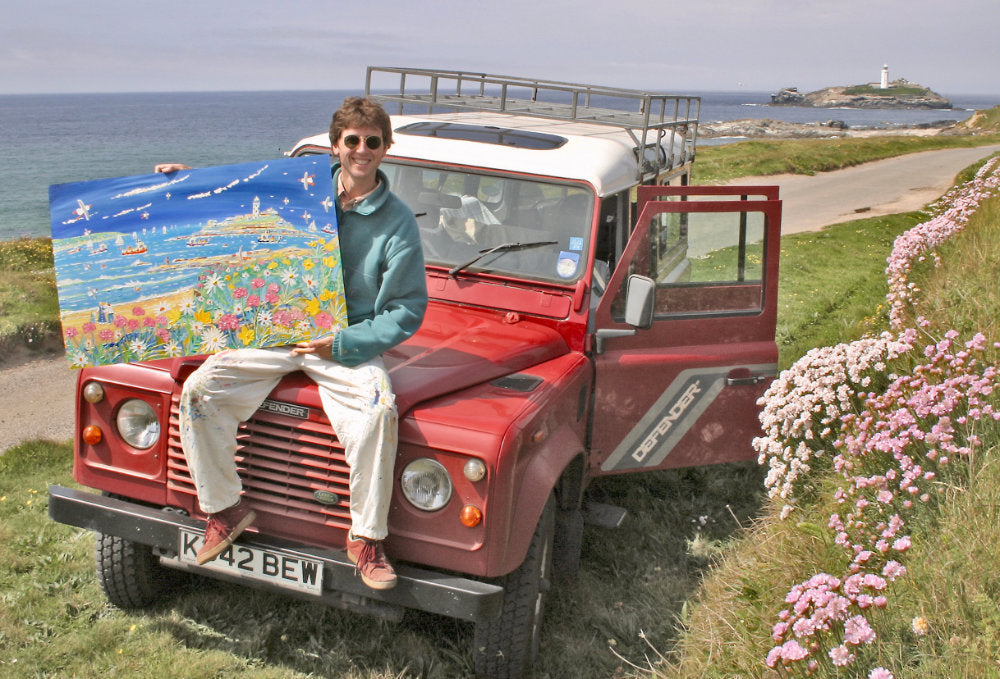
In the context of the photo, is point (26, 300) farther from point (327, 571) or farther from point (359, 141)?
point (327, 571)

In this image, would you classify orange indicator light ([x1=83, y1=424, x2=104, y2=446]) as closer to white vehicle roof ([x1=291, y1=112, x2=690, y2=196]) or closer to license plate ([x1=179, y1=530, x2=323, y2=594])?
license plate ([x1=179, y1=530, x2=323, y2=594])

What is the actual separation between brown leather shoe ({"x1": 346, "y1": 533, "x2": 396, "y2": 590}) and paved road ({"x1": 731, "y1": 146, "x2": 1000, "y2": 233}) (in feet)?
45.5

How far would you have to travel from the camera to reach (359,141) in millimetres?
3512

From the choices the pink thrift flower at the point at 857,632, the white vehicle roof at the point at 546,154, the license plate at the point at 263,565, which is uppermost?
the white vehicle roof at the point at 546,154

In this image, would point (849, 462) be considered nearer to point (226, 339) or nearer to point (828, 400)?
point (828, 400)

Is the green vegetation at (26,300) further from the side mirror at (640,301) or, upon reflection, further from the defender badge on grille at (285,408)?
the side mirror at (640,301)

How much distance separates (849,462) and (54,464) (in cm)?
476

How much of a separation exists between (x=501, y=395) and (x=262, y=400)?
3.03 ft

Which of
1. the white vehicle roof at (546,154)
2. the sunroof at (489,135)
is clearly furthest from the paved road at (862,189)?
the sunroof at (489,135)

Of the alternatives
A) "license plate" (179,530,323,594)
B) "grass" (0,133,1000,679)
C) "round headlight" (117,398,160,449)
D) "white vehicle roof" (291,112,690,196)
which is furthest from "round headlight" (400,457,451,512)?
"white vehicle roof" (291,112,690,196)

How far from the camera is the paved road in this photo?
17703 millimetres

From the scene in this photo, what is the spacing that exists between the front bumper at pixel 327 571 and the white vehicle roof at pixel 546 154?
215 centimetres

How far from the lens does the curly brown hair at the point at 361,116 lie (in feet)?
11.4

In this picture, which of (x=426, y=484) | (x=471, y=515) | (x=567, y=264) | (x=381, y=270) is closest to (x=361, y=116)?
(x=381, y=270)
